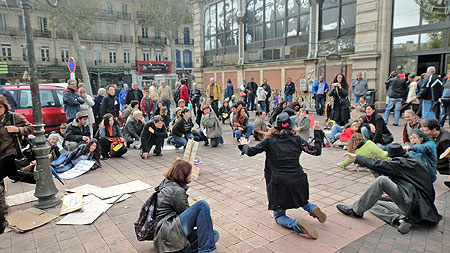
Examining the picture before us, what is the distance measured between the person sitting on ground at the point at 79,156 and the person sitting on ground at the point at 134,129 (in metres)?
1.83

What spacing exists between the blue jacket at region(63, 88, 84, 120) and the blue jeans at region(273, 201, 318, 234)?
7007 millimetres

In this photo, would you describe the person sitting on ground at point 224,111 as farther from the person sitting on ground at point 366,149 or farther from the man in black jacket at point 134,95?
the person sitting on ground at point 366,149

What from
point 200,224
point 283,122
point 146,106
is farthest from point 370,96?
point 200,224

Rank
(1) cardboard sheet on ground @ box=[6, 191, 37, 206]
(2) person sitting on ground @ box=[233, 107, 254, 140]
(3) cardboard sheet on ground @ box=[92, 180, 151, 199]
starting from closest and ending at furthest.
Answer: (1) cardboard sheet on ground @ box=[6, 191, 37, 206]
(3) cardboard sheet on ground @ box=[92, 180, 151, 199]
(2) person sitting on ground @ box=[233, 107, 254, 140]

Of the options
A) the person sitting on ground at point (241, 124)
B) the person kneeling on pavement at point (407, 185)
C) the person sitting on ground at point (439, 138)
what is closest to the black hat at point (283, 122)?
the person kneeling on pavement at point (407, 185)

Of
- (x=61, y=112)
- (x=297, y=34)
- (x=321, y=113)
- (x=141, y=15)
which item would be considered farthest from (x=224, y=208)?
(x=141, y=15)

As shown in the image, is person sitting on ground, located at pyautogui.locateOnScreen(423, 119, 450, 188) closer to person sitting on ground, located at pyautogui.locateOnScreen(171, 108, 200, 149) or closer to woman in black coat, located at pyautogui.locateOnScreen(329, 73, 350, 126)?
woman in black coat, located at pyautogui.locateOnScreen(329, 73, 350, 126)

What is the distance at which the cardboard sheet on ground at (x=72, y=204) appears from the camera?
15.4 ft

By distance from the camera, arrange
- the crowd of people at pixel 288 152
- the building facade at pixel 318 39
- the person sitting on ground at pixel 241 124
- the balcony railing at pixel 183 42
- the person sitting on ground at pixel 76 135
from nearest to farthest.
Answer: the crowd of people at pixel 288 152 < the person sitting on ground at pixel 76 135 < the person sitting on ground at pixel 241 124 < the building facade at pixel 318 39 < the balcony railing at pixel 183 42

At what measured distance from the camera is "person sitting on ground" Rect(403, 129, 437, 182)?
15.6 ft

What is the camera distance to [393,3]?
13609mm

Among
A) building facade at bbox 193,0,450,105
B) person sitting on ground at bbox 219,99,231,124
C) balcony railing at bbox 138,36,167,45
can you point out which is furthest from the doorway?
balcony railing at bbox 138,36,167,45

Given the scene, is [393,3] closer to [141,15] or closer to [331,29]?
[331,29]

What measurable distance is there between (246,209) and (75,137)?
16.0 ft
